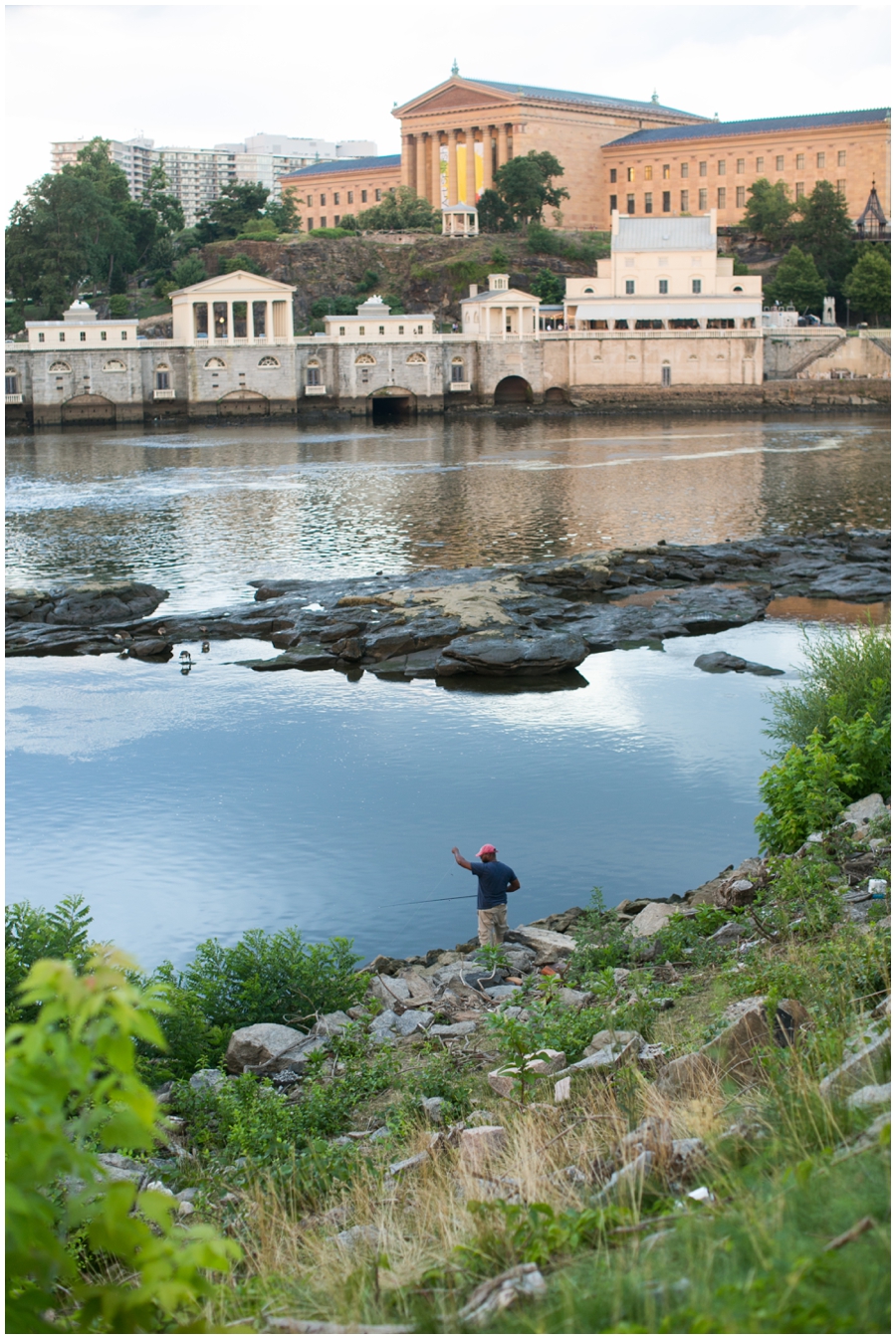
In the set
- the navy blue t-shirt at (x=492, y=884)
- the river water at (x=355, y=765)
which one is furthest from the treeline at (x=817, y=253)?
the navy blue t-shirt at (x=492, y=884)

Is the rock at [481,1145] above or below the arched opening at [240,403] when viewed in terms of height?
below

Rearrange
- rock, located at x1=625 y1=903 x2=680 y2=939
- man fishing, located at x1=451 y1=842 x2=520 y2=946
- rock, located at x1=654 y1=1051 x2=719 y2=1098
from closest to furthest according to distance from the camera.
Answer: rock, located at x1=654 y1=1051 x2=719 y2=1098 < rock, located at x1=625 y1=903 x2=680 y2=939 < man fishing, located at x1=451 y1=842 x2=520 y2=946

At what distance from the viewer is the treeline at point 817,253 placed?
Result: 8906 cm

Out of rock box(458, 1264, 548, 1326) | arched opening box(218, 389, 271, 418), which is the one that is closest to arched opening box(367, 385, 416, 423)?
arched opening box(218, 389, 271, 418)

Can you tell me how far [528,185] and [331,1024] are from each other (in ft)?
345

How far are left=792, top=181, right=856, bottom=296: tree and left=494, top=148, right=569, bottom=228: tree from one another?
2153cm

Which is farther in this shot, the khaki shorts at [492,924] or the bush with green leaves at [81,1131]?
the khaki shorts at [492,924]

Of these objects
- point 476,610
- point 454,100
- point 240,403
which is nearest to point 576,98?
point 454,100

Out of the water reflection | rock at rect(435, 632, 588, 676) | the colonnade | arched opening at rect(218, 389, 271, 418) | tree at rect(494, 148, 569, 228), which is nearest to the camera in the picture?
rock at rect(435, 632, 588, 676)

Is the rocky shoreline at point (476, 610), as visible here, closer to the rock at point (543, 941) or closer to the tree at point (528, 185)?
the rock at point (543, 941)

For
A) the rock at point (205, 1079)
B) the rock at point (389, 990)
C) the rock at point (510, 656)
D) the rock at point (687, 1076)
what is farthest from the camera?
the rock at point (510, 656)

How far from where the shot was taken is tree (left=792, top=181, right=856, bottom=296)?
96.0m

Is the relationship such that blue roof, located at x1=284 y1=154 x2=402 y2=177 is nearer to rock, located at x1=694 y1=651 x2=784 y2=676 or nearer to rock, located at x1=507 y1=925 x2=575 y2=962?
rock, located at x1=694 y1=651 x2=784 y2=676

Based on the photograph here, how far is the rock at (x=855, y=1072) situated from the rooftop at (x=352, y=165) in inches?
5187
